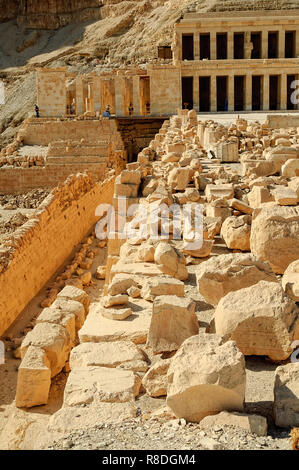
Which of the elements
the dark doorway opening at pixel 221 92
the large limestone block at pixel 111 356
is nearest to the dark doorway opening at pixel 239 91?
the dark doorway opening at pixel 221 92

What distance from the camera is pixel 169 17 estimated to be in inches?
1730

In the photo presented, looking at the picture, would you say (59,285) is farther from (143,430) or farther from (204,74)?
(204,74)

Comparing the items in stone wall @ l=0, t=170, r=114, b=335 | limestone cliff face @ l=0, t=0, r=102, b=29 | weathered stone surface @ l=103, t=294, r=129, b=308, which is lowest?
stone wall @ l=0, t=170, r=114, b=335

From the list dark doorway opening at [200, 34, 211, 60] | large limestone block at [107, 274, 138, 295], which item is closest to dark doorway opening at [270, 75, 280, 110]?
dark doorway opening at [200, 34, 211, 60]

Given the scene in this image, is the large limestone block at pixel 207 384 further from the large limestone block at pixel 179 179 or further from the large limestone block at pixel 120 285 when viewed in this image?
the large limestone block at pixel 179 179

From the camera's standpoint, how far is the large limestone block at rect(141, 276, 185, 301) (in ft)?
16.1

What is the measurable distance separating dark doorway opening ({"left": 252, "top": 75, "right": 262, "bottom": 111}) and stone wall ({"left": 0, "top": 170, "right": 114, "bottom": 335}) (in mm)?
18353

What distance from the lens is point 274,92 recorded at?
3403cm

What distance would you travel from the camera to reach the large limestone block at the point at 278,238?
5.28 meters

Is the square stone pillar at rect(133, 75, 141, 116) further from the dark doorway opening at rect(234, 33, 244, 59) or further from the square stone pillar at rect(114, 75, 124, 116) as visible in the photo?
the dark doorway opening at rect(234, 33, 244, 59)

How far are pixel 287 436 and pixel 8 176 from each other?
19837mm

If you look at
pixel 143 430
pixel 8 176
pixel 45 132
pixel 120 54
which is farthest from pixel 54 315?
pixel 120 54

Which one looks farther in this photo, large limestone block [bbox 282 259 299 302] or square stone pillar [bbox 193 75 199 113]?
square stone pillar [bbox 193 75 199 113]

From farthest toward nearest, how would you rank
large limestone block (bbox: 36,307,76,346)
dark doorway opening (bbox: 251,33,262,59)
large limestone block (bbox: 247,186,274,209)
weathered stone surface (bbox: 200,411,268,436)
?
dark doorway opening (bbox: 251,33,262,59), large limestone block (bbox: 36,307,76,346), large limestone block (bbox: 247,186,274,209), weathered stone surface (bbox: 200,411,268,436)
